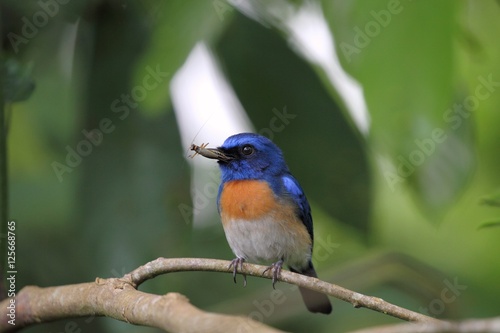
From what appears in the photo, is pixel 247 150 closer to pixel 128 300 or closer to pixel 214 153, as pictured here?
pixel 214 153

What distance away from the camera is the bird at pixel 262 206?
4461 mm

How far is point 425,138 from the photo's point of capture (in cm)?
303

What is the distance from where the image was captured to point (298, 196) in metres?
4.67

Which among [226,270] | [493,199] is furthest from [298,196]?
[493,199]

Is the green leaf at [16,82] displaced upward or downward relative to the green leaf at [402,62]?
upward

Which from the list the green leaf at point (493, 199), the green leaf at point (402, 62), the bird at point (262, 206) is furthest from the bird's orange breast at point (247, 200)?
the green leaf at point (493, 199)

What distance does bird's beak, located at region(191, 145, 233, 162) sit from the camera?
4.51m

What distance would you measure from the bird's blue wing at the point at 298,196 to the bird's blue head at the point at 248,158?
78 millimetres

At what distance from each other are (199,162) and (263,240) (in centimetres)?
126

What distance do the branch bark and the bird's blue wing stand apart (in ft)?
4.94

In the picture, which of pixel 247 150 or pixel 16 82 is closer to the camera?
pixel 16 82

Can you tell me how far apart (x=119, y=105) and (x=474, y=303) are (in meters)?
2.54

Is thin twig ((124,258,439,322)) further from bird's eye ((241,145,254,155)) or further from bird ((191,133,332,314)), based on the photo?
bird's eye ((241,145,254,155))

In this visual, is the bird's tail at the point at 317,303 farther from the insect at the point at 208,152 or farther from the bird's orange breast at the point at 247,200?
the insect at the point at 208,152
